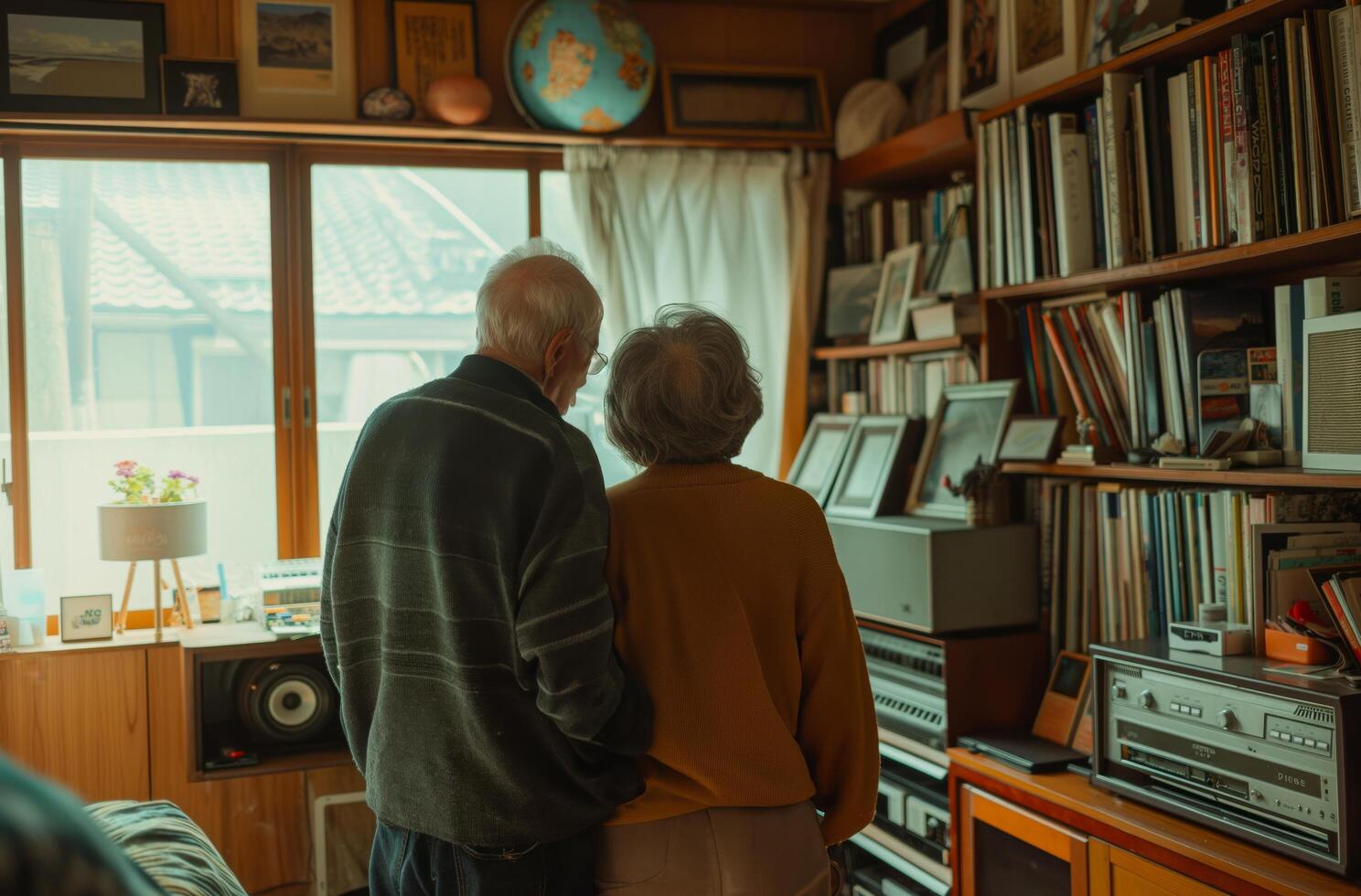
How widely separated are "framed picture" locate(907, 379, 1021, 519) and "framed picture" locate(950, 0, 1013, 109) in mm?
751

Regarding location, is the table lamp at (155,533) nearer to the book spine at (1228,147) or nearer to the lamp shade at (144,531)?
the lamp shade at (144,531)

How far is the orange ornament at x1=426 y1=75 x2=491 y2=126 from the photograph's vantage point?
318cm

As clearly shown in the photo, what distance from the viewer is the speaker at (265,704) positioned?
2.93 meters

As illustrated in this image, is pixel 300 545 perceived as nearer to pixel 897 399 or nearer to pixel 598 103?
pixel 598 103

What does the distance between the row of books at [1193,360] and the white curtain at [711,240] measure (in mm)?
1091

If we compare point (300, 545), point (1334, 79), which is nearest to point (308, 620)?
point (300, 545)

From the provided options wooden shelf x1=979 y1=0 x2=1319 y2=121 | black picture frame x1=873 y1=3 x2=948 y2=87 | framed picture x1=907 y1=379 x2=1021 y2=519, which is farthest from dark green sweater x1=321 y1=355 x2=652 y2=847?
black picture frame x1=873 y1=3 x2=948 y2=87

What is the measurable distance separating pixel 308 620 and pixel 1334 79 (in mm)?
2611

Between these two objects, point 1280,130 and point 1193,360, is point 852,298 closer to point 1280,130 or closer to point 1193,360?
point 1193,360

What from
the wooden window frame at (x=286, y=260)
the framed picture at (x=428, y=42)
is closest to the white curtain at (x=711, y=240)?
the wooden window frame at (x=286, y=260)

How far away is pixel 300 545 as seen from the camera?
3.30m

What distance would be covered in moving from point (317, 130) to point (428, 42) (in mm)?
435

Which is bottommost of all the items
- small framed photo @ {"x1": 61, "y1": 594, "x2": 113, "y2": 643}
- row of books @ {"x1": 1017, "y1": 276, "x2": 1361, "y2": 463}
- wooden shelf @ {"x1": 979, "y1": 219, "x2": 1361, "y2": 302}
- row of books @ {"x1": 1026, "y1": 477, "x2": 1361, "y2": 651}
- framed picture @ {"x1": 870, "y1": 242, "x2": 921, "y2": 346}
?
small framed photo @ {"x1": 61, "y1": 594, "x2": 113, "y2": 643}

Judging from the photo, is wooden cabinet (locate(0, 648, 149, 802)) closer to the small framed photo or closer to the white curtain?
the small framed photo
